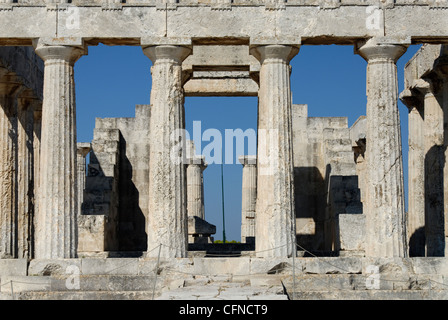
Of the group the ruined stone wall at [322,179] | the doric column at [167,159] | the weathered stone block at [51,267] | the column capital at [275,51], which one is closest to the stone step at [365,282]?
the doric column at [167,159]

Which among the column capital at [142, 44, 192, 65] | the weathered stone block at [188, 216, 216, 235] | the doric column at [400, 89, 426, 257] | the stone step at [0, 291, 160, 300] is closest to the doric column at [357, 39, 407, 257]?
the column capital at [142, 44, 192, 65]

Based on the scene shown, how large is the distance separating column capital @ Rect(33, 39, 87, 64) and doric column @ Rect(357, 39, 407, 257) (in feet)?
30.8

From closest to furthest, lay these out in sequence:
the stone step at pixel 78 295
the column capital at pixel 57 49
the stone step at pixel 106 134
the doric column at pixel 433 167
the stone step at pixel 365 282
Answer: the stone step at pixel 78 295, the stone step at pixel 365 282, the column capital at pixel 57 49, the doric column at pixel 433 167, the stone step at pixel 106 134

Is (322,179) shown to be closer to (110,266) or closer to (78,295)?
(110,266)

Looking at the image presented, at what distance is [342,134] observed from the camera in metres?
38.0

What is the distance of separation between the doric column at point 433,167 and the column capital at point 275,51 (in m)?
7.91

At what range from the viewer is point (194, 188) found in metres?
49.4

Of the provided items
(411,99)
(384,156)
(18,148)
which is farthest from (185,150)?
(411,99)

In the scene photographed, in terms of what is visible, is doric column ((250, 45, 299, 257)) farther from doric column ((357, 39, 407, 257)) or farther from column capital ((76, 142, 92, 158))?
column capital ((76, 142, 92, 158))

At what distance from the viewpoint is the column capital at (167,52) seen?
28.3 metres

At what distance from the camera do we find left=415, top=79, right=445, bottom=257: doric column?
33.7 meters

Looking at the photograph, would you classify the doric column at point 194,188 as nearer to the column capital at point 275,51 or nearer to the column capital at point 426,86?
the column capital at point 426,86
